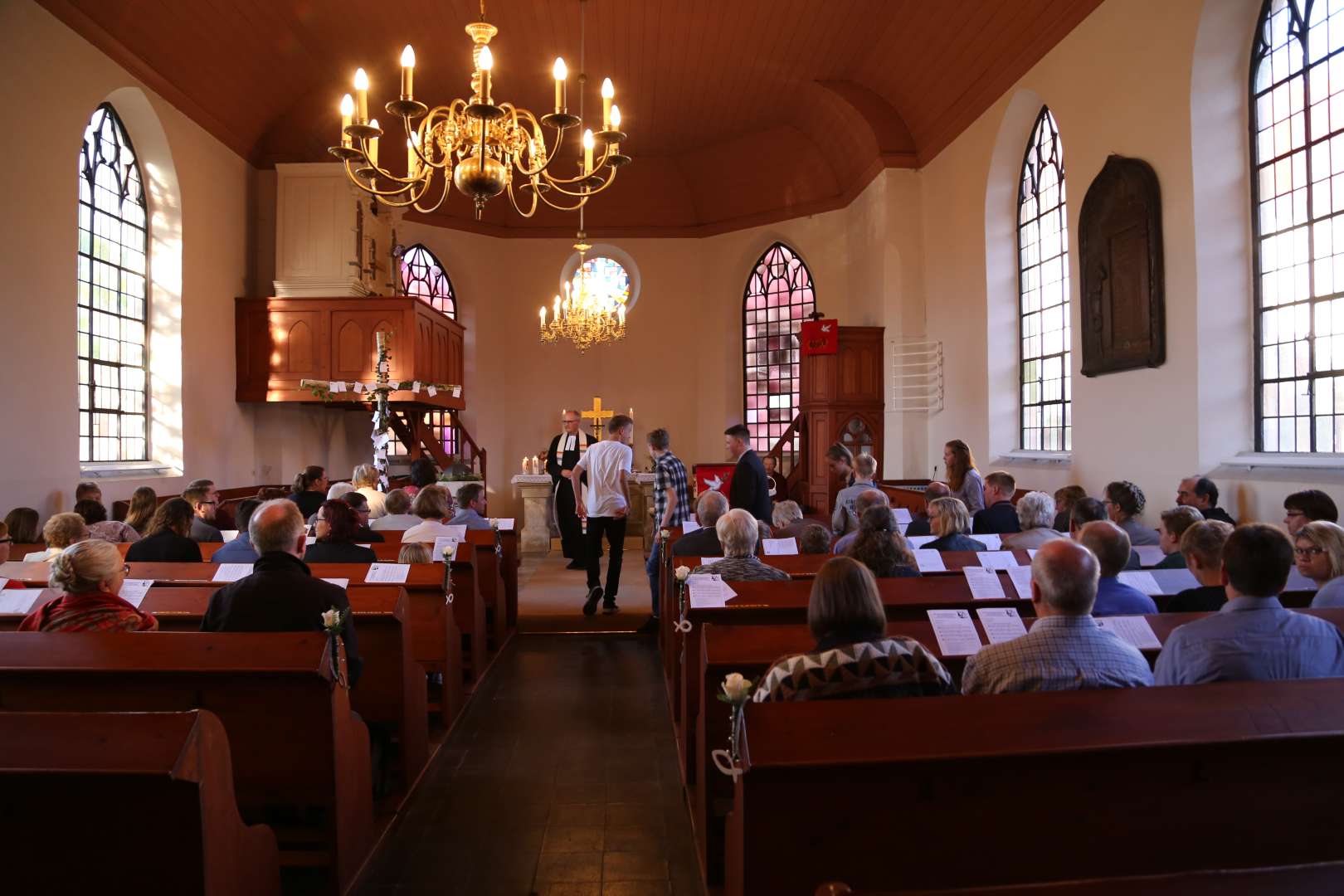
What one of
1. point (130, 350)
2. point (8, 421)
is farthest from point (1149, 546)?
point (130, 350)

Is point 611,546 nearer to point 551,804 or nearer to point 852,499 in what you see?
point 852,499

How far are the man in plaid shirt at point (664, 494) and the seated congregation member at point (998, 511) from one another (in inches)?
83.7

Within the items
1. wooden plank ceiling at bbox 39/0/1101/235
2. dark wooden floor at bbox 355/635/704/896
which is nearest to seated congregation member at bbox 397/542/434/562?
dark wooden floor at bbox 355/635/704/896

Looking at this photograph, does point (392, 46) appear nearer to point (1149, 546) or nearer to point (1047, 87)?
point (1047, 87)

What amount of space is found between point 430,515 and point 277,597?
255 cm

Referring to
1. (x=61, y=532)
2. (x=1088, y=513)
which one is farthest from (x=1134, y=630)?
(x=61, y=532)

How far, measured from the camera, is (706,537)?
5.03 m

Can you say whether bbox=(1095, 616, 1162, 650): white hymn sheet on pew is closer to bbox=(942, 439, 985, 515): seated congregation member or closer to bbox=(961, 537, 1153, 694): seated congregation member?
bbox=(961, 537, 1153, 694): seated congregation member

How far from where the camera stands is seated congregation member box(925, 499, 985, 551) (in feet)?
15.6

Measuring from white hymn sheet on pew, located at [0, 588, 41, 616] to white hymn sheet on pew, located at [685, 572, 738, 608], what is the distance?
2604 mm

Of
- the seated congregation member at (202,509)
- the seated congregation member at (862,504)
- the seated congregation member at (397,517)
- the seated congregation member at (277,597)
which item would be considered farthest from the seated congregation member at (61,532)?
the seated congregation member at (862,504)

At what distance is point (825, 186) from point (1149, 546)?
9299 mm

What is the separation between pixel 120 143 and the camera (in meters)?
8.66

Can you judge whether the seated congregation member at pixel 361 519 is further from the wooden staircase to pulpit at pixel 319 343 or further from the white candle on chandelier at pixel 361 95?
the wooden staircase to pulpit at pixel 319 343
